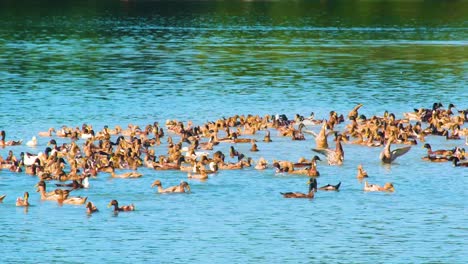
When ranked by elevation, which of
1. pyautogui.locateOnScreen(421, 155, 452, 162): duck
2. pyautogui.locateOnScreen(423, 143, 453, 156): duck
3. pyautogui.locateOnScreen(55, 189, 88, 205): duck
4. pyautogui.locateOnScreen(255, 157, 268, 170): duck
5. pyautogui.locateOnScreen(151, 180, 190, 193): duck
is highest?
pyautogui.locateOnScreen(423, 143, 453, 156): duck

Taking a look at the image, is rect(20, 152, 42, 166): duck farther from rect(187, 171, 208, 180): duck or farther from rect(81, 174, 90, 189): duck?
rect(187, 171, 208, 180): duck

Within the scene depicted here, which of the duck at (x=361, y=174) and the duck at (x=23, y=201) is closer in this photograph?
the duck at (x=23, y=201)

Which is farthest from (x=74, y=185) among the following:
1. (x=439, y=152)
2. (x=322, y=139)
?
(x=439, y=152)

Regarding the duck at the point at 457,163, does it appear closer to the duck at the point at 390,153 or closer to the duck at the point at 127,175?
the duck at the point at 390,153

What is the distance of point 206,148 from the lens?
44.5 meters

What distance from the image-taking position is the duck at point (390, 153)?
42.4 m

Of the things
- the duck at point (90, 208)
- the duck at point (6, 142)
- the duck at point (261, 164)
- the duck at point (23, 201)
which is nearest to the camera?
the duck at point (90, 208)

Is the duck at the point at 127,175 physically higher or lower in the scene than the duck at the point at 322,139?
lower

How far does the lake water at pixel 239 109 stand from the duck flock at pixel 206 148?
0.45m

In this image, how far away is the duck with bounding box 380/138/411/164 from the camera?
42375 millimetres

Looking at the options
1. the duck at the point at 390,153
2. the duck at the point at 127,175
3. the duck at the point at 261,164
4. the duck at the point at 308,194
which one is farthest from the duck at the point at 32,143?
the duck at the point at 390,153

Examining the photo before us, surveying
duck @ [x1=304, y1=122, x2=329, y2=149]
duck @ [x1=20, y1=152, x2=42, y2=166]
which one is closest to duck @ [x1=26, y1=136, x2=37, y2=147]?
duck @ [x1=20, y1=152, x2=42, y2=166]

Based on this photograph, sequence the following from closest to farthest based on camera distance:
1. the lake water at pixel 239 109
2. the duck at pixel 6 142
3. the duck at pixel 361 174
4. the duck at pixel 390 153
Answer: the lake water at pixel 239 109, the duck at pixel 361 174, the duck at pixel 390 153, the duck at pixel 6 142

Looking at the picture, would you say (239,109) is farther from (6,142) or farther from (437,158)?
(437,158)
